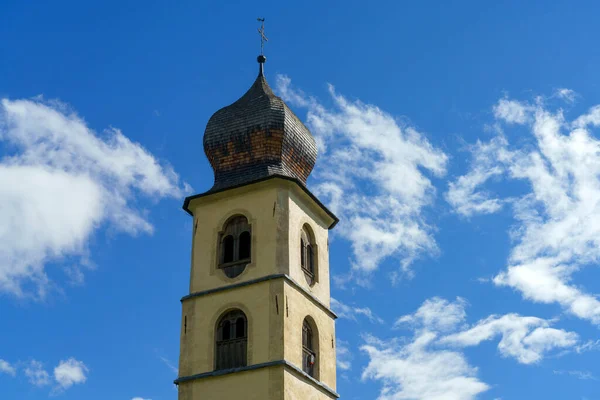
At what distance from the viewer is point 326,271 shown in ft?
104

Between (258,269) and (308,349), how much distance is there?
2702mm

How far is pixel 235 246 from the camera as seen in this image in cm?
3031

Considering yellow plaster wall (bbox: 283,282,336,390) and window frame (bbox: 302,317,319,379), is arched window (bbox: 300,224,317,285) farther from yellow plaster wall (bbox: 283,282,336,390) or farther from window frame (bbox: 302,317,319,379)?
window frame (bbox: 302,317,319,379)

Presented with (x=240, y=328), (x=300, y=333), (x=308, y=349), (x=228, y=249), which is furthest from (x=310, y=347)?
(x=228, y=249)

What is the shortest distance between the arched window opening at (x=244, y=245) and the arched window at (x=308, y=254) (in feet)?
5.46

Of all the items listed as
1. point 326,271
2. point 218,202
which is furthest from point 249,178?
point 326,271

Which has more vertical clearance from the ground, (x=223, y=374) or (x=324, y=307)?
(x=324, y=307)

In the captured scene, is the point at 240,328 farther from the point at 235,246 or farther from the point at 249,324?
the point at 235,246

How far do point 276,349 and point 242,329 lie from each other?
156 centimetres

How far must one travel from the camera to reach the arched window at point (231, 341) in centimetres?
2827

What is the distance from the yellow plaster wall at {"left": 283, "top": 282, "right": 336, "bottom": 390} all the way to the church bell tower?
0.10 ft

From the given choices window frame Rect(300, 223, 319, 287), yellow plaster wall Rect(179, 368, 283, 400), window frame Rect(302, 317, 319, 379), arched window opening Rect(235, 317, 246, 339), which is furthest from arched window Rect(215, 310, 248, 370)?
window frame Rect(300, 223, 319, 287)

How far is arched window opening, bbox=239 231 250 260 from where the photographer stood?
98.8 feet

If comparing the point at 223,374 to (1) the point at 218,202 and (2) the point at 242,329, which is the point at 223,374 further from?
(1) the point at 218,202
